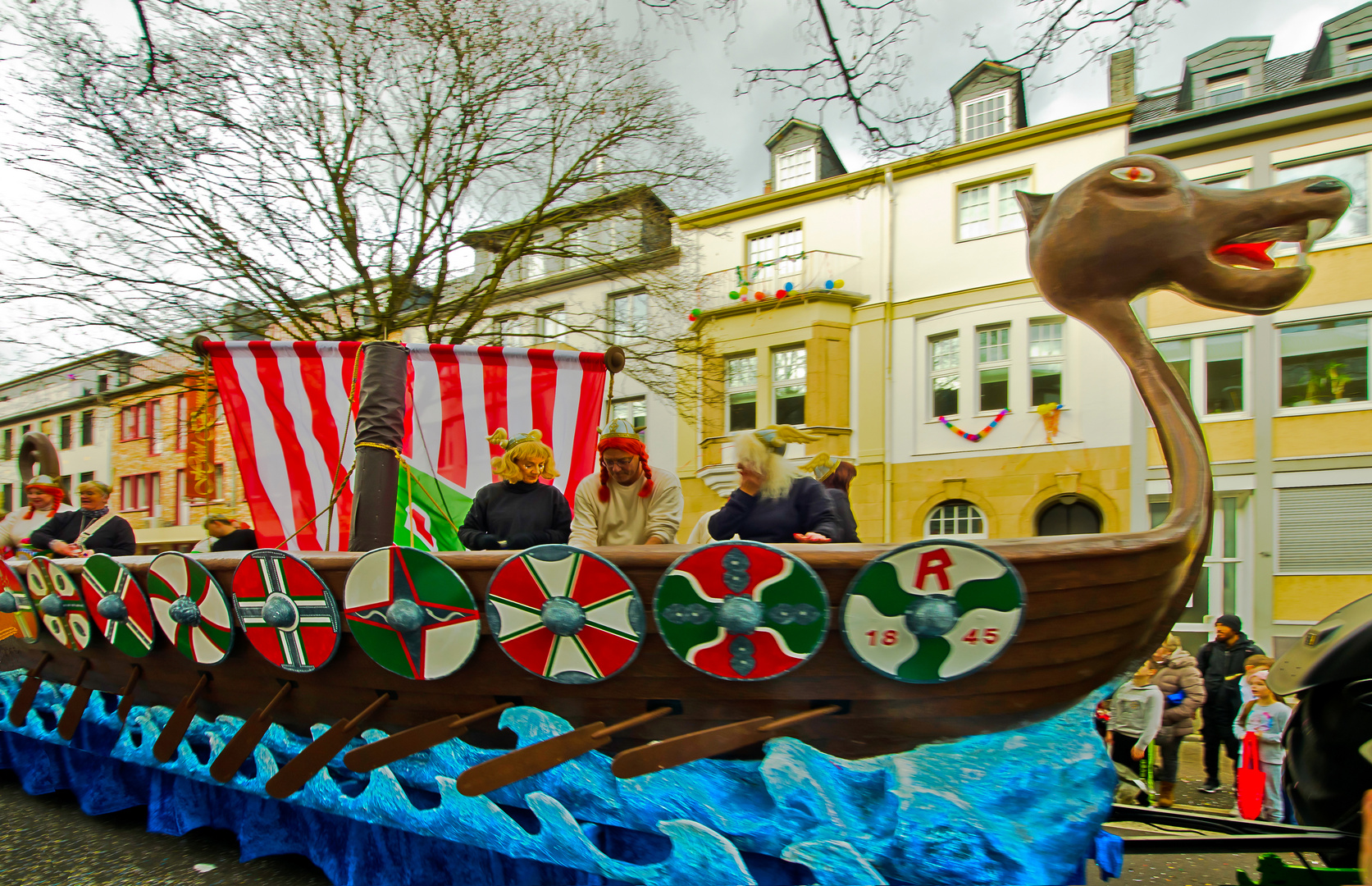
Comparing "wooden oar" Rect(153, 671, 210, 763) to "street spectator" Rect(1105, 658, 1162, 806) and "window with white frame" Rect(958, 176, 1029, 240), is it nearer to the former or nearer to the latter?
"street spectator" Rect(1105, 658, 1162, 806)

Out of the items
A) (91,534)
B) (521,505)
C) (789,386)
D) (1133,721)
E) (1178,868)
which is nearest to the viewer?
(1178,868)

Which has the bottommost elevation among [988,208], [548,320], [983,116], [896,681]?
[896,681]

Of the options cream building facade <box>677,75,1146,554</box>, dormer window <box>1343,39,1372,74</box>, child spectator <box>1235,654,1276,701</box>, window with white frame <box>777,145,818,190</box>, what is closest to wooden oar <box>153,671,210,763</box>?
child spectator <box>1235,654,1276,701</box>

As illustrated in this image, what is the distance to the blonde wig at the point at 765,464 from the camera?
2787 millimetres

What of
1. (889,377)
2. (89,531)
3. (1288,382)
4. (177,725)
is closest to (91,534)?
(89,531)

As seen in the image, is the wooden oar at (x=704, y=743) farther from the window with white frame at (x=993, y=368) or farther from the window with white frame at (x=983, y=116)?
the window with white frame at (x=983, y=116)

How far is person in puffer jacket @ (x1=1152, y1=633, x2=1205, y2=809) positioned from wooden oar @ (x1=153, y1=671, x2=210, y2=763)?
501 centimetres

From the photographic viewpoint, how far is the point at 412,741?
95.2 inches

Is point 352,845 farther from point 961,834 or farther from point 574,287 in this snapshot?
point 574,287

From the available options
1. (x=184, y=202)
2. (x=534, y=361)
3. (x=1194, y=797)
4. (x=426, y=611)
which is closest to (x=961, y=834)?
(x=426, y=611)

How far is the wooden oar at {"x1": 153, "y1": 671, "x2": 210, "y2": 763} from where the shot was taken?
314 cm

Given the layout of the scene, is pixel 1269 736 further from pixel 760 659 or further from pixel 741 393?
pixel 741 393

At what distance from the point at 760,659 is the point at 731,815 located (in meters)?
0.39

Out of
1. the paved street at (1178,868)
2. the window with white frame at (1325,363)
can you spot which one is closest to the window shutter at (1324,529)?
the window with white frame at (1325,363)
